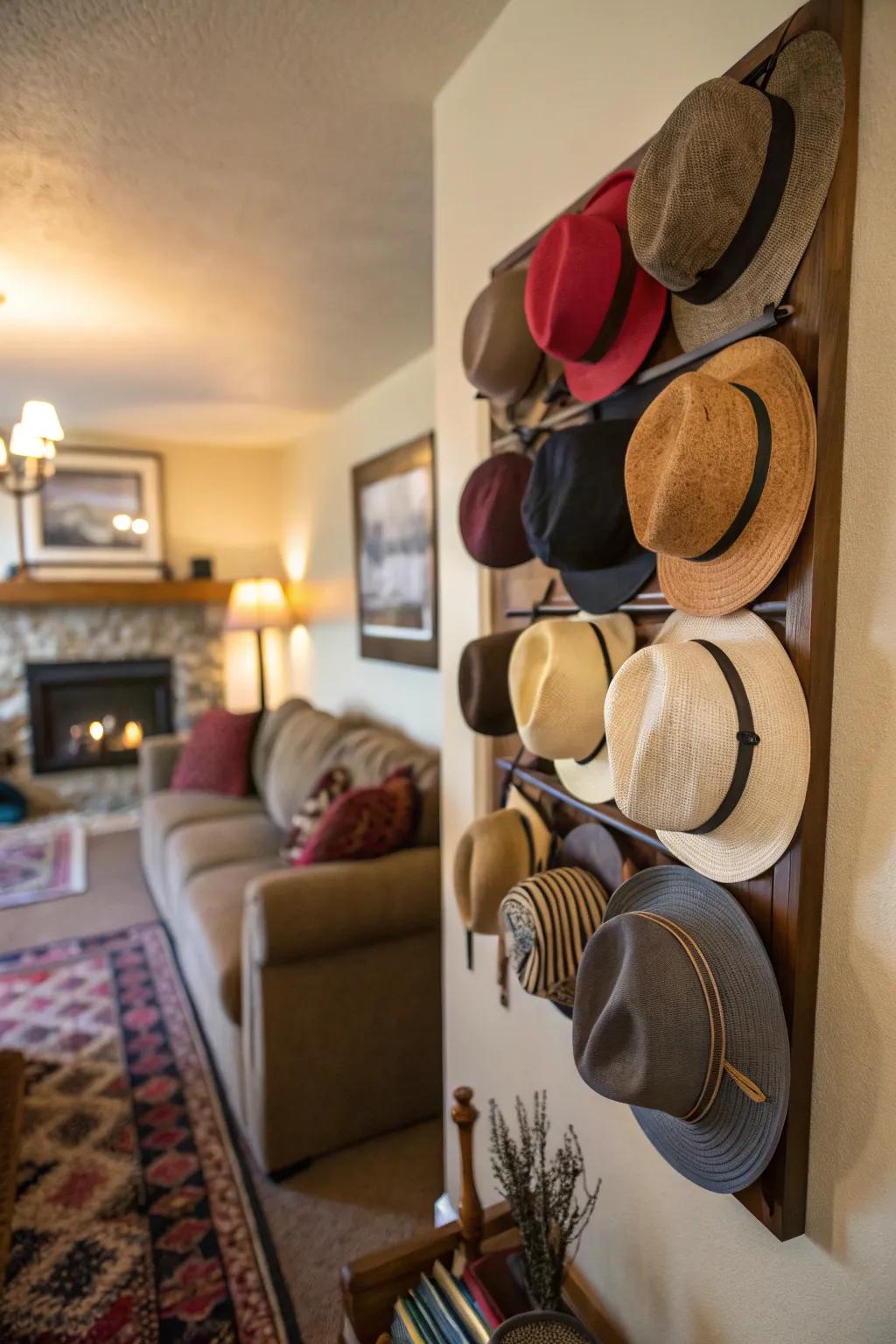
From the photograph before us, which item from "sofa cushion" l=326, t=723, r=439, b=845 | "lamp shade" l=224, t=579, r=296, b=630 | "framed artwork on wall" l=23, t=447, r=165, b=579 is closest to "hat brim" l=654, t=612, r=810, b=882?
"sofa cushion" l=326, t=723, r=439, b=845

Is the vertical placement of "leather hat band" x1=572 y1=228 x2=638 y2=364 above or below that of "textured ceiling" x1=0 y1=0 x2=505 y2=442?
below

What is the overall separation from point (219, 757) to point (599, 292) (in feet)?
11.3

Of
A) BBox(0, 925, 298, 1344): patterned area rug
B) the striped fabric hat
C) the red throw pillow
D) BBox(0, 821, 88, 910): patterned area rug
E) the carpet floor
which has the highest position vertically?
the striped fabric hat

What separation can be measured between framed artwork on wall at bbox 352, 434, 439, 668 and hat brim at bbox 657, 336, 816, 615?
91.4 inches

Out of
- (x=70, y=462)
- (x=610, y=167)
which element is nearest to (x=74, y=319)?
(x=70, y=462)

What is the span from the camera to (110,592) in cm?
479

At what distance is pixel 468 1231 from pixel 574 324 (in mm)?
1376

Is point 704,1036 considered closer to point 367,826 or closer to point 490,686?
point 490,686

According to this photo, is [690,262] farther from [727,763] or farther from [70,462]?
[70,462]

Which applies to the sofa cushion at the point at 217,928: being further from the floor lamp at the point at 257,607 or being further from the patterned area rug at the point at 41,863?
the floor lamp at the point at 257,607

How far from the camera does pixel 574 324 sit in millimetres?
1018

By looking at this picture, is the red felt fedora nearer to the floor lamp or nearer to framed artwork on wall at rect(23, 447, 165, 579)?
the floor lamp

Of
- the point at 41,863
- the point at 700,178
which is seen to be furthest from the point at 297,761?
the point at 700,178

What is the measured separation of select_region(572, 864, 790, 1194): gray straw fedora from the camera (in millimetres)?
808
